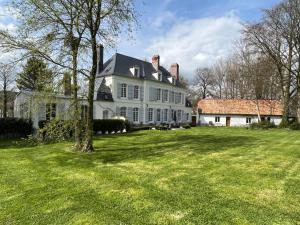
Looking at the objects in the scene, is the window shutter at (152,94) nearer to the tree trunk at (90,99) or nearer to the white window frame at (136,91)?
the white window frame at (136,91)

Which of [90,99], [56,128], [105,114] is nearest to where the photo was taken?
[56,128]

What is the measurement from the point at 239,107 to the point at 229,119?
226 centimetres

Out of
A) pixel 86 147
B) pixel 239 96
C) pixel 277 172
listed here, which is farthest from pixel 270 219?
pixel 239 96

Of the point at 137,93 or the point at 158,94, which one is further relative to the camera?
the point at 158,94

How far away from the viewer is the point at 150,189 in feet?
24.4

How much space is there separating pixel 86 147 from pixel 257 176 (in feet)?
23.8

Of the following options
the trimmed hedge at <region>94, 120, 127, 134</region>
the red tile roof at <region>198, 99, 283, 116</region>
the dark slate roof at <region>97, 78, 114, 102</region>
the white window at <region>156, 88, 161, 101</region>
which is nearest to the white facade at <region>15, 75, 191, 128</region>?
the white window at <region>156, 88, 161, 101</region>

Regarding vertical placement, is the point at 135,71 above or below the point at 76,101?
above

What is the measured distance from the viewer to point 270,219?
18.3ft

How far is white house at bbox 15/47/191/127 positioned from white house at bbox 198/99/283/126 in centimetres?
523

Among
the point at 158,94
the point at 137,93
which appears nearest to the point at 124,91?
the point at 137,93

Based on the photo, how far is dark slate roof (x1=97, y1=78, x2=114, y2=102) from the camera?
100 feet

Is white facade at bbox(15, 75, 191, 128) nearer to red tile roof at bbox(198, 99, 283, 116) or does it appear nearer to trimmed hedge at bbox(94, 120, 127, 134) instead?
trimmed hedge at bbox(94, 120, 127, 134)

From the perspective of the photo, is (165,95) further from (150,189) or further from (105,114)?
(150,189)
